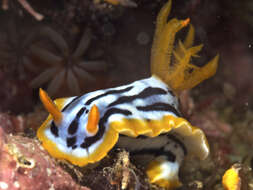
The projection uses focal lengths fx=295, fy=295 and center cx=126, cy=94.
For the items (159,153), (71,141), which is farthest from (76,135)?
(159,153)

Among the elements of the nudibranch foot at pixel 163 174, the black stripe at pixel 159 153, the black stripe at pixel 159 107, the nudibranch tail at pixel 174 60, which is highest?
the nudibranch tail at pixel 174 60

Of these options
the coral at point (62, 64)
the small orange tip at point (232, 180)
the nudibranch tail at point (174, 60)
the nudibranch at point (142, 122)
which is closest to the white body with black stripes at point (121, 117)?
the nudibranch at point (142, 122)

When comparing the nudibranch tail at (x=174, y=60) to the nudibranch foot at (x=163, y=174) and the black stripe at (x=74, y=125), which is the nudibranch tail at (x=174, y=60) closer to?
the nudibranch foot at (x=163, y=174)

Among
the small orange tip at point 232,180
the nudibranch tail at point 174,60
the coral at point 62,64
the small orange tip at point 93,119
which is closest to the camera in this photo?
the small orange tip at point 93,119

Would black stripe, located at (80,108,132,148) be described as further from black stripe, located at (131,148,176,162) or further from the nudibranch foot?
the nudibranch foot

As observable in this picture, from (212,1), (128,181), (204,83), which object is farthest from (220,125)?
(128,181)

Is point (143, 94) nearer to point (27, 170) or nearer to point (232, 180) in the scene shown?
point (232, 180)

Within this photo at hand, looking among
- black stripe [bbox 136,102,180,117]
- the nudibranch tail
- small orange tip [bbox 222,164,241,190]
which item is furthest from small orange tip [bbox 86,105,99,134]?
small orange tip [bbox 222,164,241,190]
